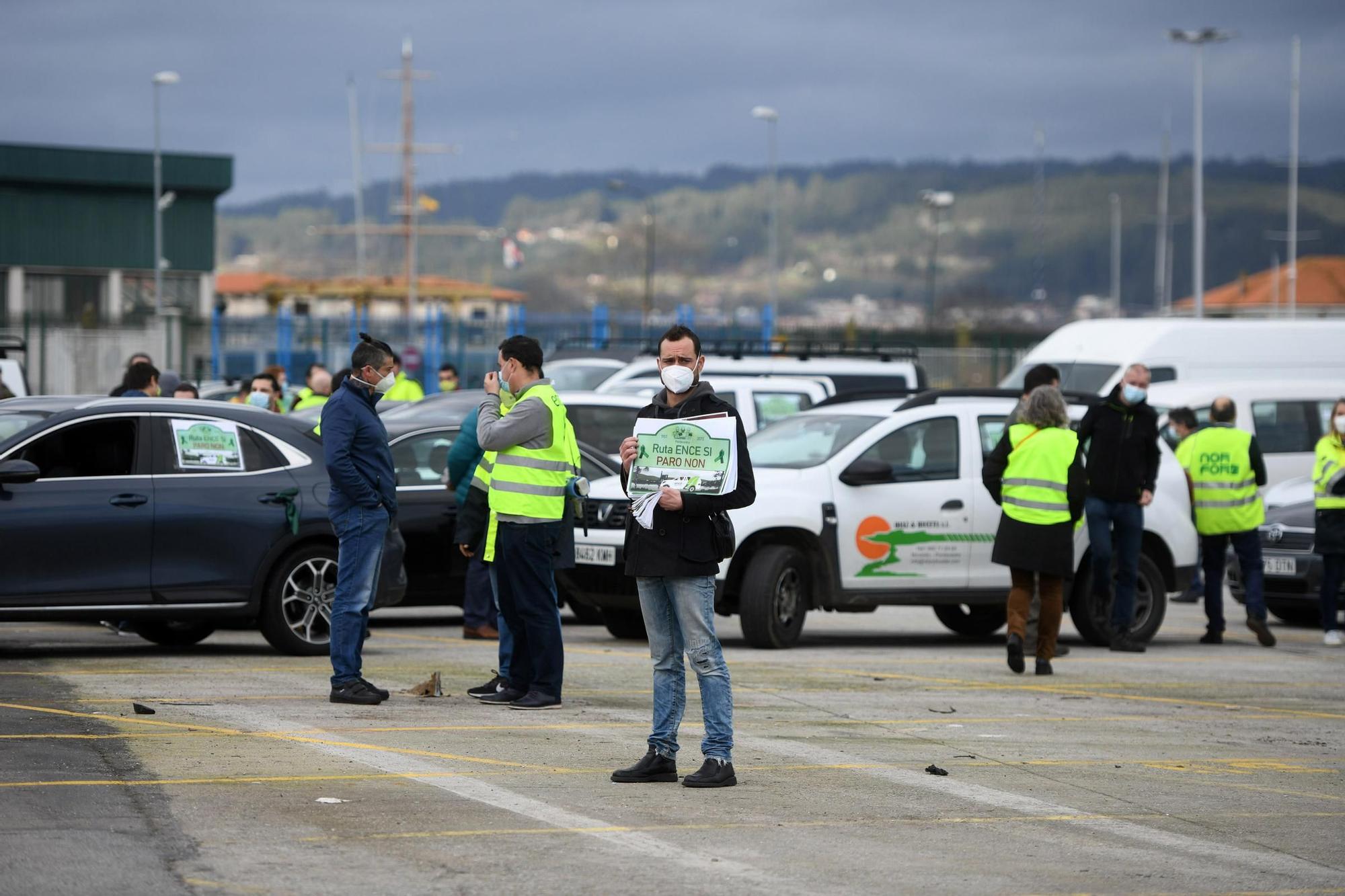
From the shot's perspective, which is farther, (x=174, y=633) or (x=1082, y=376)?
(x=1082, y=376)

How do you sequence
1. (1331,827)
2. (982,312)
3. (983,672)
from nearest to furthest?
(1331,827) < (983,672) < (982,312)

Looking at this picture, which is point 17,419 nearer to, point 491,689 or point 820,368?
point 491,689

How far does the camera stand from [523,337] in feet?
33.7

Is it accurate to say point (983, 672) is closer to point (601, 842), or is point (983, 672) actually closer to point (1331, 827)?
point (1331, 827)

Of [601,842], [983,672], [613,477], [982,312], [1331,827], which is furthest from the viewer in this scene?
[982,312]

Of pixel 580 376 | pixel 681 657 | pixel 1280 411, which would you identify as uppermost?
pixel 580 376

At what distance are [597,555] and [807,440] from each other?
6.17 ft

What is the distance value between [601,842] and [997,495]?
651 centimetres

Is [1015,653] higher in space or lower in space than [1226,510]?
lower

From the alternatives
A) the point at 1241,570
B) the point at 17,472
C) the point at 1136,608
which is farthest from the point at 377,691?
the point at 1241,570

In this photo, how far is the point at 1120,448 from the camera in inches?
543

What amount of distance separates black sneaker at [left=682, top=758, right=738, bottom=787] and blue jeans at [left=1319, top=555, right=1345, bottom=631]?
8.66 metres

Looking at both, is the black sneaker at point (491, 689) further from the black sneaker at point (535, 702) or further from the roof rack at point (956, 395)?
the roof rack at point (956, 395)

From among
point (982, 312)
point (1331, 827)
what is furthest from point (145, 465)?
point (982, 312)
